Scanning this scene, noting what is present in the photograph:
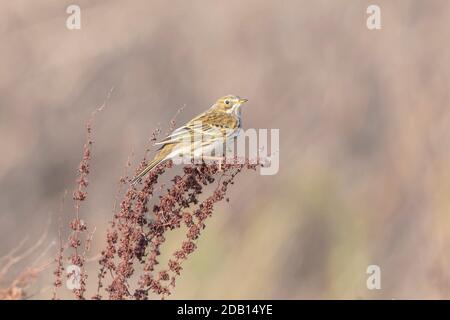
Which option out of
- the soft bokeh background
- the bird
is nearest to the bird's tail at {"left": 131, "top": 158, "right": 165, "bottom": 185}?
the bird

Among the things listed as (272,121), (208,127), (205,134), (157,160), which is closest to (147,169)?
(157,160)

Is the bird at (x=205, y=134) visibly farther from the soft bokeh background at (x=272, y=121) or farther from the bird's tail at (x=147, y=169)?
the soft bokeh background at (x=272, y=121)

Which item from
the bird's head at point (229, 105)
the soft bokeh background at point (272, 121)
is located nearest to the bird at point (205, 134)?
the bird's head at point (229, 105)

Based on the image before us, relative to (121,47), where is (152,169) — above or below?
below

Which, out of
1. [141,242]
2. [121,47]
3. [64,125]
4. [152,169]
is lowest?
[141,242]

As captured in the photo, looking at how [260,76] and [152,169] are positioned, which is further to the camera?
[260,76]

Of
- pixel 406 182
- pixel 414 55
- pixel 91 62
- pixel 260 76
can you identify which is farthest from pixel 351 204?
pixel 91 62

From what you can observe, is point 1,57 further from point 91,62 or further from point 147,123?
point 147,123
